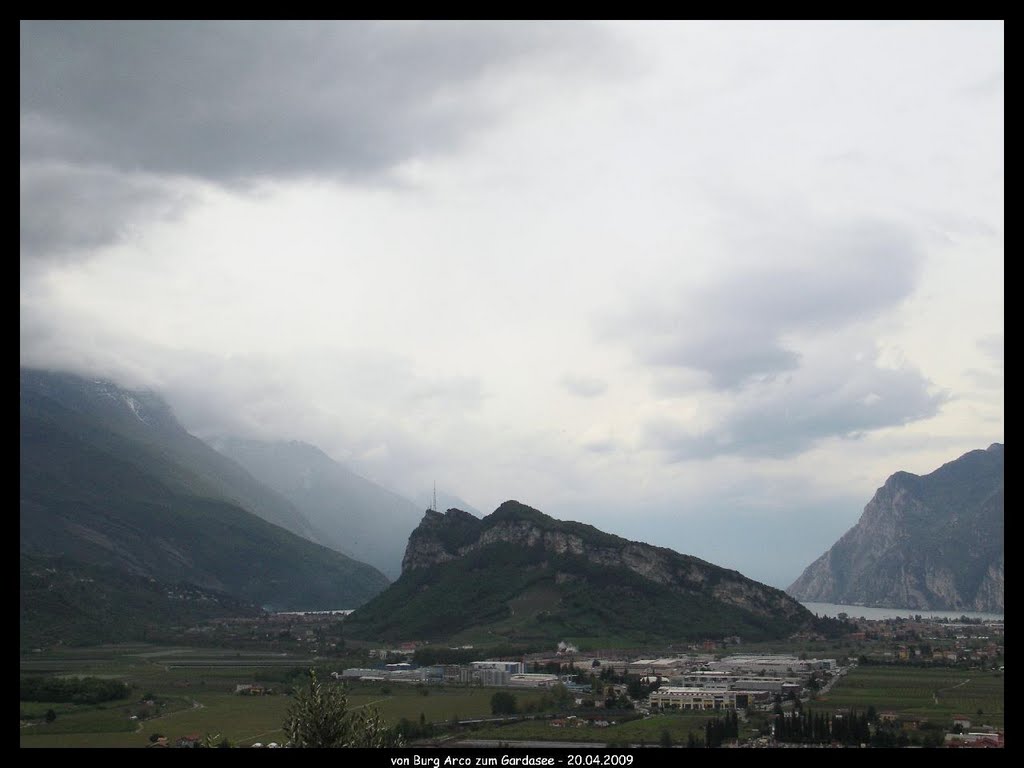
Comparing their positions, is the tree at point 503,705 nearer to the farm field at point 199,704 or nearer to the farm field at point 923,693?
the farm field at point 199,704

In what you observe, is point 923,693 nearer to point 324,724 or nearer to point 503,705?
point 503,705

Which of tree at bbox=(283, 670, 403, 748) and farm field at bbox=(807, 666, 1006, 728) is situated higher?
tree at bbox=(283, 670, 403, 748)

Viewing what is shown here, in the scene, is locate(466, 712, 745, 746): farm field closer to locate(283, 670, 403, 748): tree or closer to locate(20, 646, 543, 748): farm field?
locate(20, 646, 543, 748): farm field

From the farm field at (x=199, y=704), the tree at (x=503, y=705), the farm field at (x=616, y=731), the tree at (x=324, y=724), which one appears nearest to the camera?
the tree at (x=324, y=724)

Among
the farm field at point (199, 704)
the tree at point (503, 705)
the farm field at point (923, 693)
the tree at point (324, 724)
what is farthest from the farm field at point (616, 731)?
the tree at point (324, 724)

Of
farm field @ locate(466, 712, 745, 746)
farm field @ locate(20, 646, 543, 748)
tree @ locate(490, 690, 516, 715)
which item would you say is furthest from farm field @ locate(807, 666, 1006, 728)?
farm field @ locate(20, 646, 543, 748)

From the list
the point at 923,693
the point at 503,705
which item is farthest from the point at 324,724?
the point at 923,693

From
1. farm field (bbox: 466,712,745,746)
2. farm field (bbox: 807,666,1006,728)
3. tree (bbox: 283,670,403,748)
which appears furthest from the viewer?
farm field (bbox: 807,666,1006,728)
